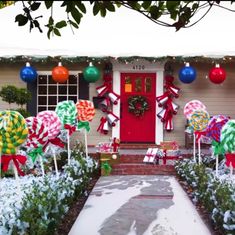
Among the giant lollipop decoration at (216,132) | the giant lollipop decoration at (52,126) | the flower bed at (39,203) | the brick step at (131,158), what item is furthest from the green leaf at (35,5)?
the brick step at (131,158)

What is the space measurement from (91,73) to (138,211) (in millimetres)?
5244

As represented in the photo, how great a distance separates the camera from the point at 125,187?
8.44 meters

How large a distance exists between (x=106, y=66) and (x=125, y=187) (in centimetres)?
432

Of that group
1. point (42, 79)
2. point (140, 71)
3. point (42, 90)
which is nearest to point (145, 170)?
point (140, 71)

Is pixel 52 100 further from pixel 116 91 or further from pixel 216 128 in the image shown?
pixel 216 128

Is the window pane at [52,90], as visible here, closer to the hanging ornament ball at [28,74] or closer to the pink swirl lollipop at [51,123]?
the hanging ornament ball at [28,74]

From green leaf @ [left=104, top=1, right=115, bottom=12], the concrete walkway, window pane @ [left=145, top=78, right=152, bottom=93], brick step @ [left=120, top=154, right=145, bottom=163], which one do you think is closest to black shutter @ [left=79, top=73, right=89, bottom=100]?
window pane @ [left=145, top=78, right=152, bottom=93]

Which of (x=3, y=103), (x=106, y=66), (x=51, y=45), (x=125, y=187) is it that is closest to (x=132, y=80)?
(x=106, y=66)

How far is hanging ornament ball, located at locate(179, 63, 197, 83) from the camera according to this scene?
11.0 m

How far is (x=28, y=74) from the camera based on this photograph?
11.2m

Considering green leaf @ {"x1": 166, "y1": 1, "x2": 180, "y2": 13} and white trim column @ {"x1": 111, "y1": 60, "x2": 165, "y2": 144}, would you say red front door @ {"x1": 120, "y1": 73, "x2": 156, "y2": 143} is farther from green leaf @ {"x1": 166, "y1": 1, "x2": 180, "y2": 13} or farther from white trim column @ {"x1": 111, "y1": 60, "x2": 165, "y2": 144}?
green leaf @ {"x1": 166, "y1": 1, "x2": 180, "y2": 13}

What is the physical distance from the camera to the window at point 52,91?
40.1 ft

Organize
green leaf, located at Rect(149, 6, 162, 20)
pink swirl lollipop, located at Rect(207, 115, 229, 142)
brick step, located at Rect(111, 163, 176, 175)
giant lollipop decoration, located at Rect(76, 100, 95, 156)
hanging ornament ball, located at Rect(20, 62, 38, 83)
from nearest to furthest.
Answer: green leaf, located at Rect(149, 6, 162, 20)
pink swirl lollipop, located at Rect(207, 115, 229, 142)
giant lollipop decoration, located at Rect(76, 100, 95, 156)
brick step, located at Rect(111, 163, 176, 175)
hanging ornament ball, located at Rect(20, 62, 38, 83)

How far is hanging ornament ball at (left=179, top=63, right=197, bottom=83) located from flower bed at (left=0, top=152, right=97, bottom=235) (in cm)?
431
